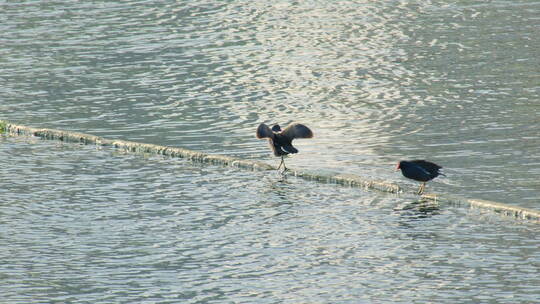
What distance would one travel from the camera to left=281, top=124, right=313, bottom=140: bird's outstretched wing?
16.3 metres

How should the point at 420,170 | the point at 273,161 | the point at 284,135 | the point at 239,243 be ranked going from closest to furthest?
the point at 239,243 < the point at 420,170 < the point at 284,135 < the point at 273,161

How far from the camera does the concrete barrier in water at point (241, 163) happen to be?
14203 mm

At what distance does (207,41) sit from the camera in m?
30.9

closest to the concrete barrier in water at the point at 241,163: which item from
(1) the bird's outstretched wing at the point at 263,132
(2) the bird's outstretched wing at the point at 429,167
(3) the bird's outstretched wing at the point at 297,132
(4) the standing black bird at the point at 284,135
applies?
(2) the bird's outstretched wing at the point at 429,167

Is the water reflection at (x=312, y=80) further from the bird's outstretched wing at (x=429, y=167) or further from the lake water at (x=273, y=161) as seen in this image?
the bird's outstretched wing at (x=429, y=167)

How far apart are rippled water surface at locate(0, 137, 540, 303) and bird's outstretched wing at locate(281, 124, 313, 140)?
2.15 ft

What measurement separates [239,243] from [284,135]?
10.4 ft

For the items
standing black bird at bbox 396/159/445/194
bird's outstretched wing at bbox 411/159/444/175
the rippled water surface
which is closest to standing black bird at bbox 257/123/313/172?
the rippled water surface

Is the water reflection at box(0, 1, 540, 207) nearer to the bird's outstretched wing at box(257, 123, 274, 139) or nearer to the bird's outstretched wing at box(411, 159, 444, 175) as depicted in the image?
the bird's outstretched wing at box(411, 159, 444, 175)

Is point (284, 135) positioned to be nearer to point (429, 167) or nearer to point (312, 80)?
point (429, 167)

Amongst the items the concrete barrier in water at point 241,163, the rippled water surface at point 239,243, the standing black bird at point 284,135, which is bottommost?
the rippled water surface at point 239,243

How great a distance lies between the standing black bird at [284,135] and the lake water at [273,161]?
0.46 metres

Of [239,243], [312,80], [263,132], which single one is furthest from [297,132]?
[312,80]

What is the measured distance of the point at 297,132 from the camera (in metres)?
16.3
